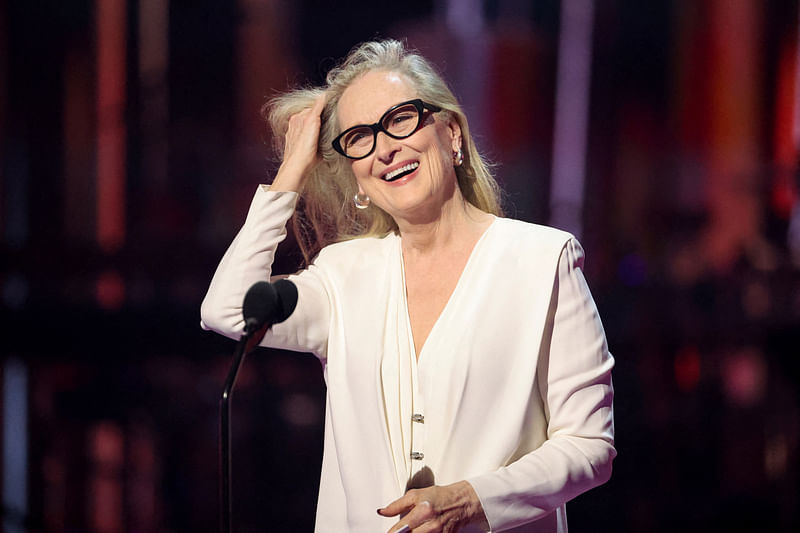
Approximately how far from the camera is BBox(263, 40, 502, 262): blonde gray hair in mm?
1580

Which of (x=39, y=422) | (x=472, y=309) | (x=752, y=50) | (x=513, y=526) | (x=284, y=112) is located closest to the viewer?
(x=513, y=526)

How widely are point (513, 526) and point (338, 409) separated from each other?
1.25ft

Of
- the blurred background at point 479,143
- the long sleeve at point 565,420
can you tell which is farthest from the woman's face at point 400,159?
the blurred background at point 479,143

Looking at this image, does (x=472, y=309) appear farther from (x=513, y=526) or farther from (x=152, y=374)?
(x=152, y=374)

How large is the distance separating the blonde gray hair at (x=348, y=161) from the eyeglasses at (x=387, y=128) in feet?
0.19

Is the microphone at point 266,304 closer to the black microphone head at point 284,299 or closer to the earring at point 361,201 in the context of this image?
the black microphone head at point 284,299

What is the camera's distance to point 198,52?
751 centimetres

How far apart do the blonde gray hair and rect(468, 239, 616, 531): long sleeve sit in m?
0.31

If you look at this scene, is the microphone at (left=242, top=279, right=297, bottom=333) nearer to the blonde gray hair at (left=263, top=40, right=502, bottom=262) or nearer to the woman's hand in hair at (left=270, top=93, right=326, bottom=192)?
the woman's hand in hair at (left=270, top=93, right=326, bottom=192)

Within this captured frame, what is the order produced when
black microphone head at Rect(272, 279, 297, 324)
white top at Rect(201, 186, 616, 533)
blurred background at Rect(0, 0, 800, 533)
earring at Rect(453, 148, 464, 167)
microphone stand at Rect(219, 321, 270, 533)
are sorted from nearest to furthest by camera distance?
microphone stand at Rect(219, 321, 270, 533) → black microphone head at Rect(272, 279, 297, 324) → white top at Rect(201, 186, 616, 533) → earring at Rect(453, 148, 464, 167) → blurred background at Rect(0, 0, 800, 533)

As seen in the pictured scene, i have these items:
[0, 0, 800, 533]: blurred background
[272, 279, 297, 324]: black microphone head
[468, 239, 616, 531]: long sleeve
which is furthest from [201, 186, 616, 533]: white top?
[0, 0, 800, 533]: blurred background

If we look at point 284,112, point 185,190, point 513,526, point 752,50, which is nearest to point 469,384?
point 513,526

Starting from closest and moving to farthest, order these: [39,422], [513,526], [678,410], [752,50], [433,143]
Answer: [513,526]
[433,143]
[39,422]
[678,410]
[752,50]

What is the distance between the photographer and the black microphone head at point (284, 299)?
4.05 ft
